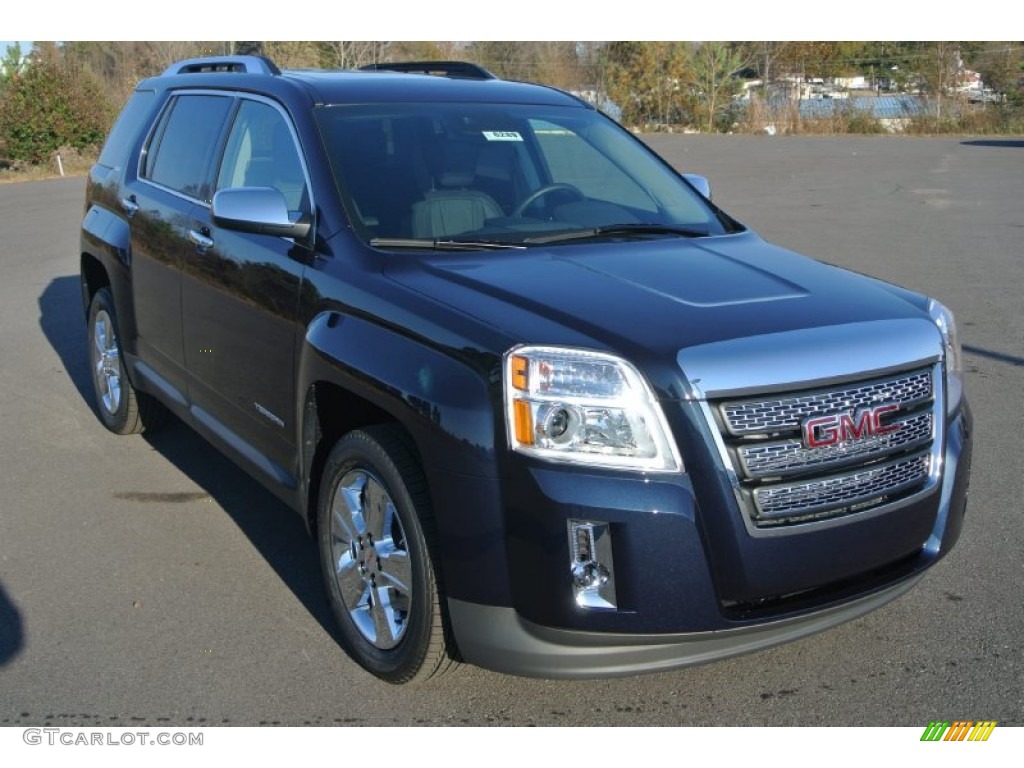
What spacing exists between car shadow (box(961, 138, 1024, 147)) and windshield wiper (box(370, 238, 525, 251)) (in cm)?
3111

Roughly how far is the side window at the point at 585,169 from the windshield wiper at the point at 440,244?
778 mm

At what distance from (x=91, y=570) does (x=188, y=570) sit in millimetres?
402

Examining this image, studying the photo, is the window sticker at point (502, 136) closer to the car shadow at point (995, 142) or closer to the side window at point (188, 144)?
the side window at point (188, 144)

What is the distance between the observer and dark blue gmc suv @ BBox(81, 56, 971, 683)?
3.10 meters

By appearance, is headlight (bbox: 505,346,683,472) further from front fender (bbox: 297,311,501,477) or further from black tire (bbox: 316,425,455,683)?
black tire (bbox: 316,425,455,683)

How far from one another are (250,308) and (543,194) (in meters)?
1.25

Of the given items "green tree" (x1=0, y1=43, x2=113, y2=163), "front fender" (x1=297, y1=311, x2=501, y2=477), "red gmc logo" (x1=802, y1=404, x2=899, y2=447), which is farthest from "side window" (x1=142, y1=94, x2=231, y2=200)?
"green tree" (x1=0, y1=43, x2=113, y2=163)

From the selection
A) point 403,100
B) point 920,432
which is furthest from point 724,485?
point 403,100

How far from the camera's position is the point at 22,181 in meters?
28.6

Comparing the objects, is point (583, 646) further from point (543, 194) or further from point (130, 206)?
point (130, 206)

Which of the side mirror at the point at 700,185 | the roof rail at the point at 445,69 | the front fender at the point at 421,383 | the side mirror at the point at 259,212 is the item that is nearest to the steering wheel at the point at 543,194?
the side mirror at the point at 700,185

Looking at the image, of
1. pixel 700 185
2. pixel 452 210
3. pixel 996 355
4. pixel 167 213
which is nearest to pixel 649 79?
pixel 996 355

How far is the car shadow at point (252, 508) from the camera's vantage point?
15.1ft

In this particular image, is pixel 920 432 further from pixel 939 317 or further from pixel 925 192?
pixel 925 192
